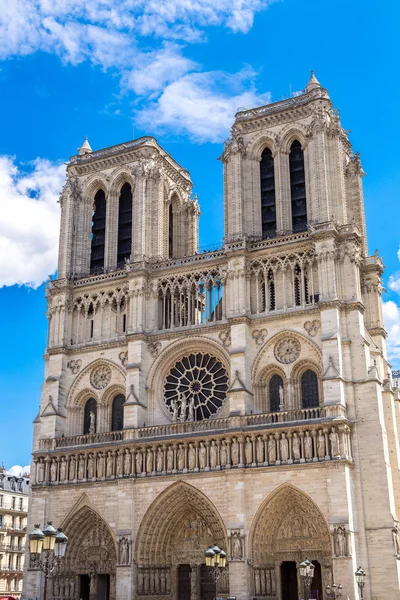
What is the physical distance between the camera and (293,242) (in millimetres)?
35938

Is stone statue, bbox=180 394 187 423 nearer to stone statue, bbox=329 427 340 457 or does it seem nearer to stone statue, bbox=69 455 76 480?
stone statue, bbox=69 455 76 480

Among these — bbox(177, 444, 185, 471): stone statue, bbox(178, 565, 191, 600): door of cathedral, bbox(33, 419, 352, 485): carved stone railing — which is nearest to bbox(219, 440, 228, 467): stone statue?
bbox(33, 419, 352, 485): carved stone railing

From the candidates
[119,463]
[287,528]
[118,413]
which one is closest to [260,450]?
[287,528]

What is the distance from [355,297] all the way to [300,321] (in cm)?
268

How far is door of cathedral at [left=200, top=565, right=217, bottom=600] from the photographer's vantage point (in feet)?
111

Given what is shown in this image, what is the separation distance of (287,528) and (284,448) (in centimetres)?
346

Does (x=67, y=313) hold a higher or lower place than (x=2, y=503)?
higher

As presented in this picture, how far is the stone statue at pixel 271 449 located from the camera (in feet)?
107

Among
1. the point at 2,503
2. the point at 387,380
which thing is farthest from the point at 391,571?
the point at 2,503

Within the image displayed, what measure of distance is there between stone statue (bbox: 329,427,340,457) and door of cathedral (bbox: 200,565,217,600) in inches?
317

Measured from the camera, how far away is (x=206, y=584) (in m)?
34.1

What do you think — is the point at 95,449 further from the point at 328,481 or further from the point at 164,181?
the point at 164,181

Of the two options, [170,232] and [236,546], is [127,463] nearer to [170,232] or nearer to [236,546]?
[236,546]

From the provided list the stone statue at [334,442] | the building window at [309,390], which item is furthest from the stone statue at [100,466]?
the stone statue at [334,442]
